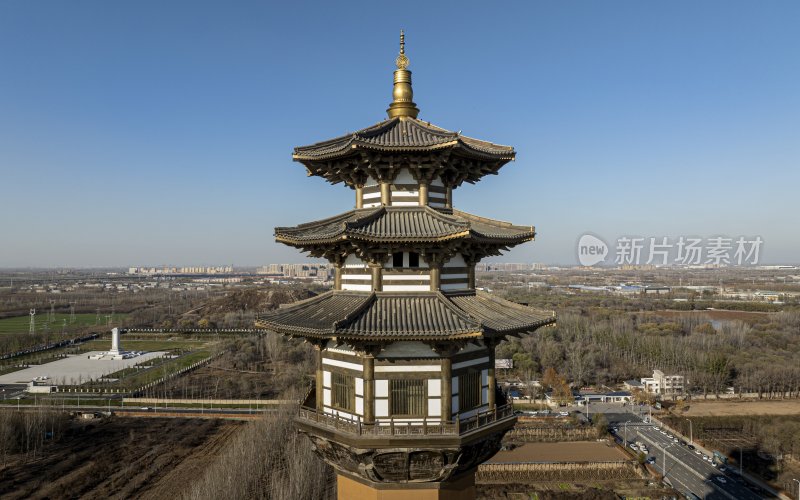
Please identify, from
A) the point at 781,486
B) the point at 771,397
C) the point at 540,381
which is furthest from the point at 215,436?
the point at 771,397

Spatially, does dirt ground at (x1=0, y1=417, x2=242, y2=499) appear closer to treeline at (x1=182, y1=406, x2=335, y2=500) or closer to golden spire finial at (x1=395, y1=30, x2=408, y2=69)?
treeline at (x1=182, y1=406, x2=335, y2=500)

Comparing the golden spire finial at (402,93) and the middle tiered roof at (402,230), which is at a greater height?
the golden spire finial at (402,93)

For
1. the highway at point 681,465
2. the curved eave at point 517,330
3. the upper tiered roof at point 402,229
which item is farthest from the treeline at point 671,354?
the upper tiered roof at point 402,229

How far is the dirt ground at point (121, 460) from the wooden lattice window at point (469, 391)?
40.4 m

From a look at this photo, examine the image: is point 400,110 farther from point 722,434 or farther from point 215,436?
point 722,434

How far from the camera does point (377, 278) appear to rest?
12.2 meters

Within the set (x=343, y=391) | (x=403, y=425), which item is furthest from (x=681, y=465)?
(x=343, y=391)

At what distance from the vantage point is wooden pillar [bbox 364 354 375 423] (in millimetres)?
11391

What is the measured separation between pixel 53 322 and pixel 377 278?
16171 cm

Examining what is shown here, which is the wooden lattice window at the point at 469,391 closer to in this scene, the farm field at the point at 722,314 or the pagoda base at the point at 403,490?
the pagoda base at the point at 403,490

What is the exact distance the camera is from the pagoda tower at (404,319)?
1123 centimetres

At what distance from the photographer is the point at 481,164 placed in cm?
1372

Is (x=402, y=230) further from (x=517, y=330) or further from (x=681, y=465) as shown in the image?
(x=681, y=465)

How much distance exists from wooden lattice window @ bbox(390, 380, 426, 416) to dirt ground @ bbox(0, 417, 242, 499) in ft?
132
